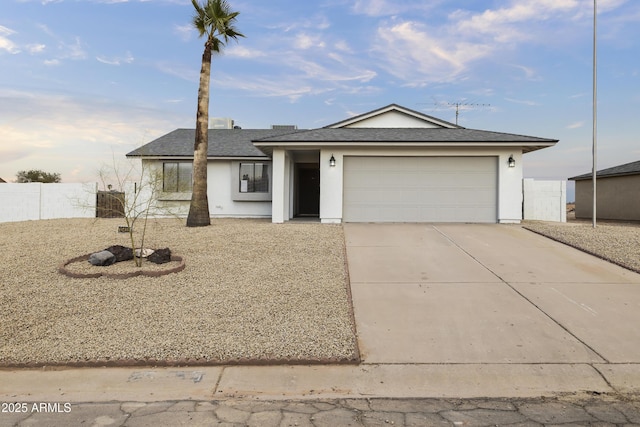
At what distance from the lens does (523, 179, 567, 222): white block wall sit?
613 inches

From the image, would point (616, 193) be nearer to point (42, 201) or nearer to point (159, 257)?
point (159, 257)

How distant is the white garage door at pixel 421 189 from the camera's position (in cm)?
1303

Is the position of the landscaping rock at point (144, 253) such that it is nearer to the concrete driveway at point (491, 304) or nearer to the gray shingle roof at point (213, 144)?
the concrete driveway at point (491, 304)

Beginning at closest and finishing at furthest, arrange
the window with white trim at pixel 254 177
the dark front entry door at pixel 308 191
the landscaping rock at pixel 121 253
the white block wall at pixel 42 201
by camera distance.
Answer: the landscaping rock at pixel 121 253 → the window with white trim at pixel 254 177 → the white block wall at pixel 42 201 → the dark front entry door at pixel 308 191

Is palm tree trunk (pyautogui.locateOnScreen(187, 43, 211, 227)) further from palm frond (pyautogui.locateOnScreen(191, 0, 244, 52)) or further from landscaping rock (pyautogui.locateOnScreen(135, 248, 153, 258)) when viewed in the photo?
landscaping rock (pyautogui.locateOnScreen(135, 248, 153, 258))

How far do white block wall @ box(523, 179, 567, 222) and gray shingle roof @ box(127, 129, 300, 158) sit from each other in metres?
11.5

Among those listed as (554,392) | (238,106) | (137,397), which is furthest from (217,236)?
(238,106)

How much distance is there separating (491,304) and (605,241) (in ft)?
20.9

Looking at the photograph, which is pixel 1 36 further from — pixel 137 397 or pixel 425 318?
pixel 425 318

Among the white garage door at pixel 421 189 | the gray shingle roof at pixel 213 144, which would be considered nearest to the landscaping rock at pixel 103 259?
the white garage door at pixel 421 189

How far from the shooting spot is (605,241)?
31.5ft

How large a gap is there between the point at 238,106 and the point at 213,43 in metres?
8.69

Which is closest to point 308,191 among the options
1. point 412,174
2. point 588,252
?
point 412,174

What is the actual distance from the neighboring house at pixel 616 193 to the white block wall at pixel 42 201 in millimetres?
26459
